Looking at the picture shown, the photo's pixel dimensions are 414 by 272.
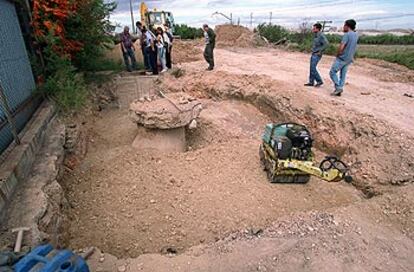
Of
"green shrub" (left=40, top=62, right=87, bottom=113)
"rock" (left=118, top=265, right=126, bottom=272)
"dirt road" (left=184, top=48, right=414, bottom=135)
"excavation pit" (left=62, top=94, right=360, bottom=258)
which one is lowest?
"excavation pit" (left=62, top=94, right=360, bottom=258)

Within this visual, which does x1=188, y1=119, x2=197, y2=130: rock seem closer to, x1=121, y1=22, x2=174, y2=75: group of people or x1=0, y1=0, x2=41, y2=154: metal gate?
x1=0, y1=0, x2=41, y2=154: metal gate

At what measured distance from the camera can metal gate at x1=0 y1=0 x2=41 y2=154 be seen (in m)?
4.32

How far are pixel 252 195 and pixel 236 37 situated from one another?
1752cm

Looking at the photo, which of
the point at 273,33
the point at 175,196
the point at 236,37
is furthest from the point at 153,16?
the point at 175,196

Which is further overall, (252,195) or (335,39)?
(335,39)

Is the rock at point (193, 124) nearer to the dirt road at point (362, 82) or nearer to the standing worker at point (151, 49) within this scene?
the dirt road at point (362, 82)

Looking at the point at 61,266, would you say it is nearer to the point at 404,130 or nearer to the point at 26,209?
the point at 26,209

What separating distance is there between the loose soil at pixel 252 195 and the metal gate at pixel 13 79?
1298mm

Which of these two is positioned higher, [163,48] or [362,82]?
[163,48]


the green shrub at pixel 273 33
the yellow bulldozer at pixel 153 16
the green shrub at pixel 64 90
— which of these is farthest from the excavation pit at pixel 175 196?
the green shrub at pixel 273 33

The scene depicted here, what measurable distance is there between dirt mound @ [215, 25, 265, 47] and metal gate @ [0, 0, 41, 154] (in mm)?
14792

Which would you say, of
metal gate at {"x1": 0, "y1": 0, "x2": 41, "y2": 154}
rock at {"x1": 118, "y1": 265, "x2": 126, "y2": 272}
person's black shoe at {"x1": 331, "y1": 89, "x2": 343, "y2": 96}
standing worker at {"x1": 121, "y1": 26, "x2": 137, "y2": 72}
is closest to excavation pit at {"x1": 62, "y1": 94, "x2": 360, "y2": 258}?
rock at {"x1": 118, "y1": 265, "x2": 126, "y2": 272}

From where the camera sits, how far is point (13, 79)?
4996 mm

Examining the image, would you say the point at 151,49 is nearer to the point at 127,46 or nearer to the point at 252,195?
the point at 127,46
